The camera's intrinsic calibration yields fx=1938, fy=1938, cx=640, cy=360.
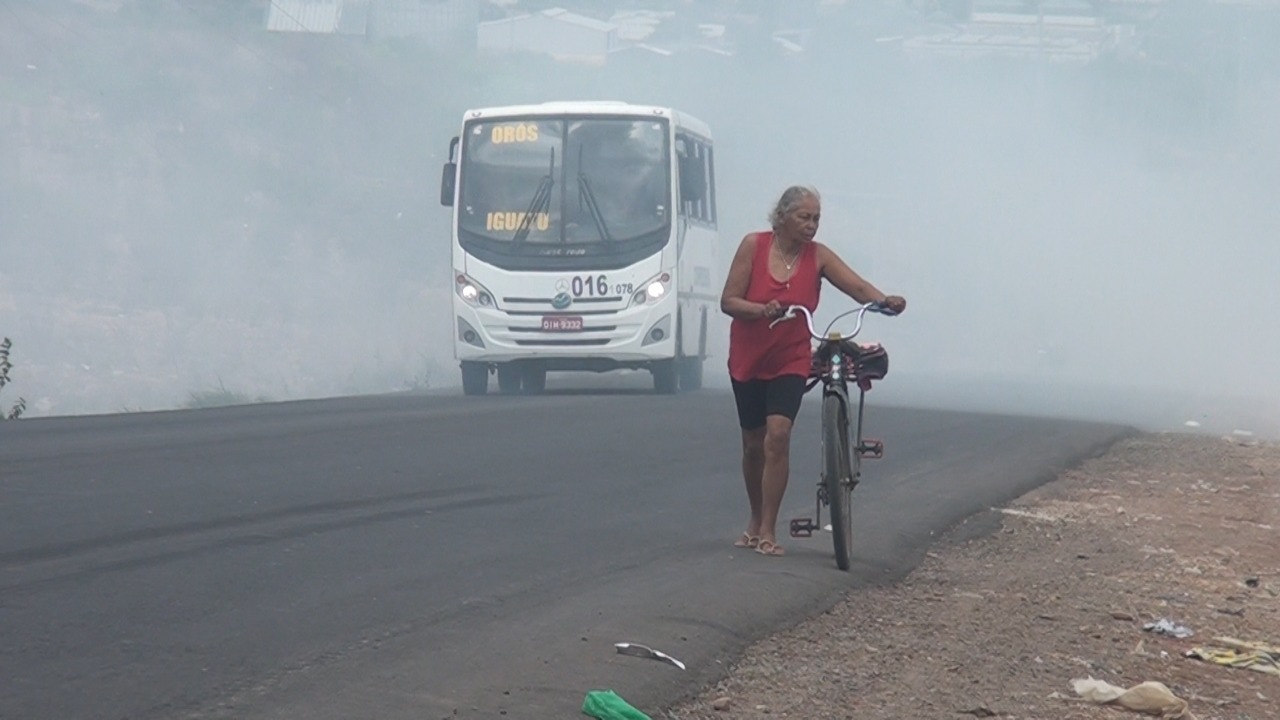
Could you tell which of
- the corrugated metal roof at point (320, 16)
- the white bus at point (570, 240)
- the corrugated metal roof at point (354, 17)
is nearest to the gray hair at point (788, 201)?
the white bus at point (570, 240)

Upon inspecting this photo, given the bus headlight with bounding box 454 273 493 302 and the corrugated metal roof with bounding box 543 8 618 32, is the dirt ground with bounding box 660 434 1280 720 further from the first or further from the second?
the corrugated metal roof with bounding box 543 8 618 32

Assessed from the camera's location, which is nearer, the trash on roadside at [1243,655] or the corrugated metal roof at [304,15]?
the trash on roadside at [1243,655]

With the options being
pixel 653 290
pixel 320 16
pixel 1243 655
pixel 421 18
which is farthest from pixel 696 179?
pixel 421 18

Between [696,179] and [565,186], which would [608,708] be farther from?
[696,179]

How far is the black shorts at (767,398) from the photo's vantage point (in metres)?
8.94

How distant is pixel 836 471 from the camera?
880 cm

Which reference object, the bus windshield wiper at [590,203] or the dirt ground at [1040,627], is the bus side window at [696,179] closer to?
the bus windshield wiper at [590,203]

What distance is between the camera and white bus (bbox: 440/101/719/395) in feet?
72.5

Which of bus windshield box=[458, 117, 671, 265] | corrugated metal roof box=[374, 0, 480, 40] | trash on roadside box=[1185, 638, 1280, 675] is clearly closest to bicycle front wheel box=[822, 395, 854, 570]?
trash on roadside box=[1185, 638, 1280, 675]

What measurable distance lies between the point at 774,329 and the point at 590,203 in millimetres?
13764

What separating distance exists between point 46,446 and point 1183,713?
335 inches

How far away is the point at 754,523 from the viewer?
938cm

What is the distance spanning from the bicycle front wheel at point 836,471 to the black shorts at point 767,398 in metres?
0.16

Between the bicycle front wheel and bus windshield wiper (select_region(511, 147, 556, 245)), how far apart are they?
13667mm
